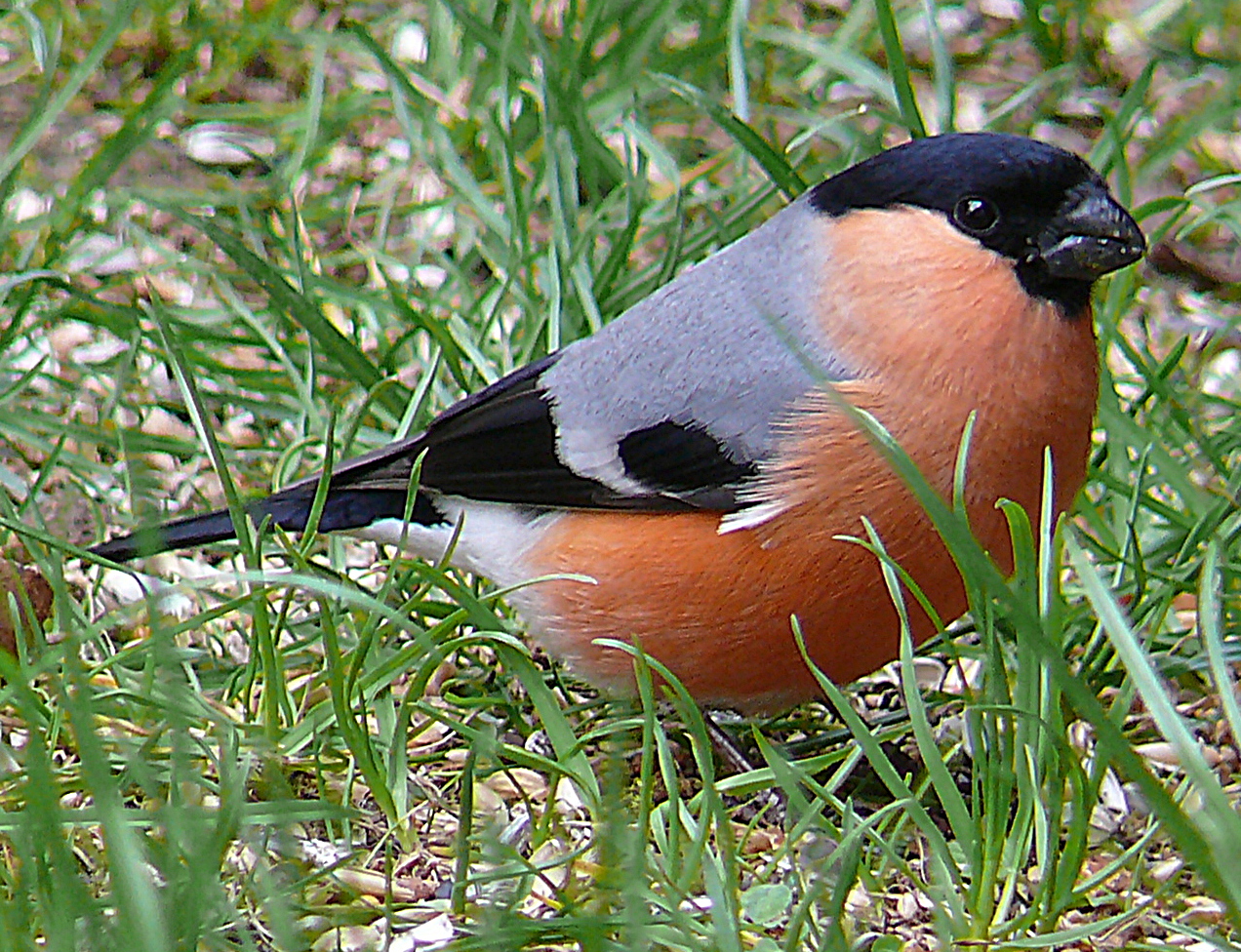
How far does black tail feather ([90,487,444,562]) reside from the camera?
115 inches

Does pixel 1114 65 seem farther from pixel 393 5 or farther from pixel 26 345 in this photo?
pixel 26 345

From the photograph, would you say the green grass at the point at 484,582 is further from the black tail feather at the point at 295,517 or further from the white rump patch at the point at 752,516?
the white rump patch at the point at 752,516

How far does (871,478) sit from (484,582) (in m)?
1.02

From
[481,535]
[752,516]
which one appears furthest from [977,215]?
[481,535]

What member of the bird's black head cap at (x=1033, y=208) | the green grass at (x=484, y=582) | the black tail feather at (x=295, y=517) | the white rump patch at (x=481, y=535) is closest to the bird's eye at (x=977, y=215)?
the bird's black head cap at (x=1033, y=208)

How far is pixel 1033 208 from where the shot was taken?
264 cm

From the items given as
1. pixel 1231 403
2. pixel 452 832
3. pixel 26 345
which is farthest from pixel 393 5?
pixel 452 832

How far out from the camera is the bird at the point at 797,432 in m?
2.55

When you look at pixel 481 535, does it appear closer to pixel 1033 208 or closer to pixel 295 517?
pixel 295 517

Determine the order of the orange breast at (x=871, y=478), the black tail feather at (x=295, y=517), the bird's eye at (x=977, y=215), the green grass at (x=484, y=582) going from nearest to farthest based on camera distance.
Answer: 1. the green grass at (x=484, y=582)
2. the orange breast at (x=871, y=478)
3. the bird's eye at (x=977, y=215)
4. the black tail feather at (x=295, y=517)

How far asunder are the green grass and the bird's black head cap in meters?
0.44

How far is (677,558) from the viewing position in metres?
2.71

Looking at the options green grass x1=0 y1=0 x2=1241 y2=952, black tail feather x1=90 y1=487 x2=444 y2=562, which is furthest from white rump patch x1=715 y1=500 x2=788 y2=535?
black tail feather x1=90 y1=487 x2=444 y2=562

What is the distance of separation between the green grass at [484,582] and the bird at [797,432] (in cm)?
16
